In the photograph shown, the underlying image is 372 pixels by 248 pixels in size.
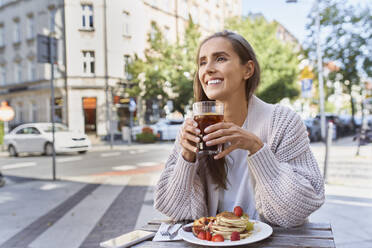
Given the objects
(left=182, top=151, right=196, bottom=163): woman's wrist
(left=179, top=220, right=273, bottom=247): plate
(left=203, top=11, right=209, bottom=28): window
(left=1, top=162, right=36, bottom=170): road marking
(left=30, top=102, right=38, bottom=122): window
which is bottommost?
(left=1, top=162, right=36, bottom=170): road marking

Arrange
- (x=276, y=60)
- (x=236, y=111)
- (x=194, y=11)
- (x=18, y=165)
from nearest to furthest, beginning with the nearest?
(x=236, y=111)
(x=194, y=11)
(x=18, y=165)
(x=276, y=60)

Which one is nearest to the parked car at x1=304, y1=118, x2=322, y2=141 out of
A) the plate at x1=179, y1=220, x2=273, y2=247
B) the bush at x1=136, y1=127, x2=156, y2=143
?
the bush at x1=136, y1=127, x2=156, y2=143

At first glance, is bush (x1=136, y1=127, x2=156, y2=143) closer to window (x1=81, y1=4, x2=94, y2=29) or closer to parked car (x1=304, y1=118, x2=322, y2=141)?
window (x1=81, y1=4, x2=94, y2=29)

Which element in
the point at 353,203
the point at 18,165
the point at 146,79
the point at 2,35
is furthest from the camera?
the point at 18,165

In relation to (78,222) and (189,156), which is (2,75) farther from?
(189,156)

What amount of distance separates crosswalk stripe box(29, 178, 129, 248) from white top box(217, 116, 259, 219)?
7.10 feet

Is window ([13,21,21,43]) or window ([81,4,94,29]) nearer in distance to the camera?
window ([81,4,94,29])

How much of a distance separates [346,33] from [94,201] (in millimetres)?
8865

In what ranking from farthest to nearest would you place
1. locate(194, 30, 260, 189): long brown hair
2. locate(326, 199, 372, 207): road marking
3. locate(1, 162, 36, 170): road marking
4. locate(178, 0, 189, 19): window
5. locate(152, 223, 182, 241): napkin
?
locate(1, 162, 36, 170): road marking → locate(178, 0, 189, 19): window → locate(326, 199, 372, 207): road marking → locate(194, 30, 260, 189): long brown hair → locate(152, 223, 182, 241): napkin

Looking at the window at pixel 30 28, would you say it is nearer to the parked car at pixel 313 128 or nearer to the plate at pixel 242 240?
the plate at pixel 242 240

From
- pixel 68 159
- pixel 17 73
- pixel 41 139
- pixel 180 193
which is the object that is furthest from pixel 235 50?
pixel 68 159

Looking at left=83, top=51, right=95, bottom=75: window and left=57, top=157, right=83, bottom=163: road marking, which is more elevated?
left=83, top=51, right=95, bottom=75: window

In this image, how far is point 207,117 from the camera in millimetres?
1283

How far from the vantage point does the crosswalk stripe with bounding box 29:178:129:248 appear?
343cm
